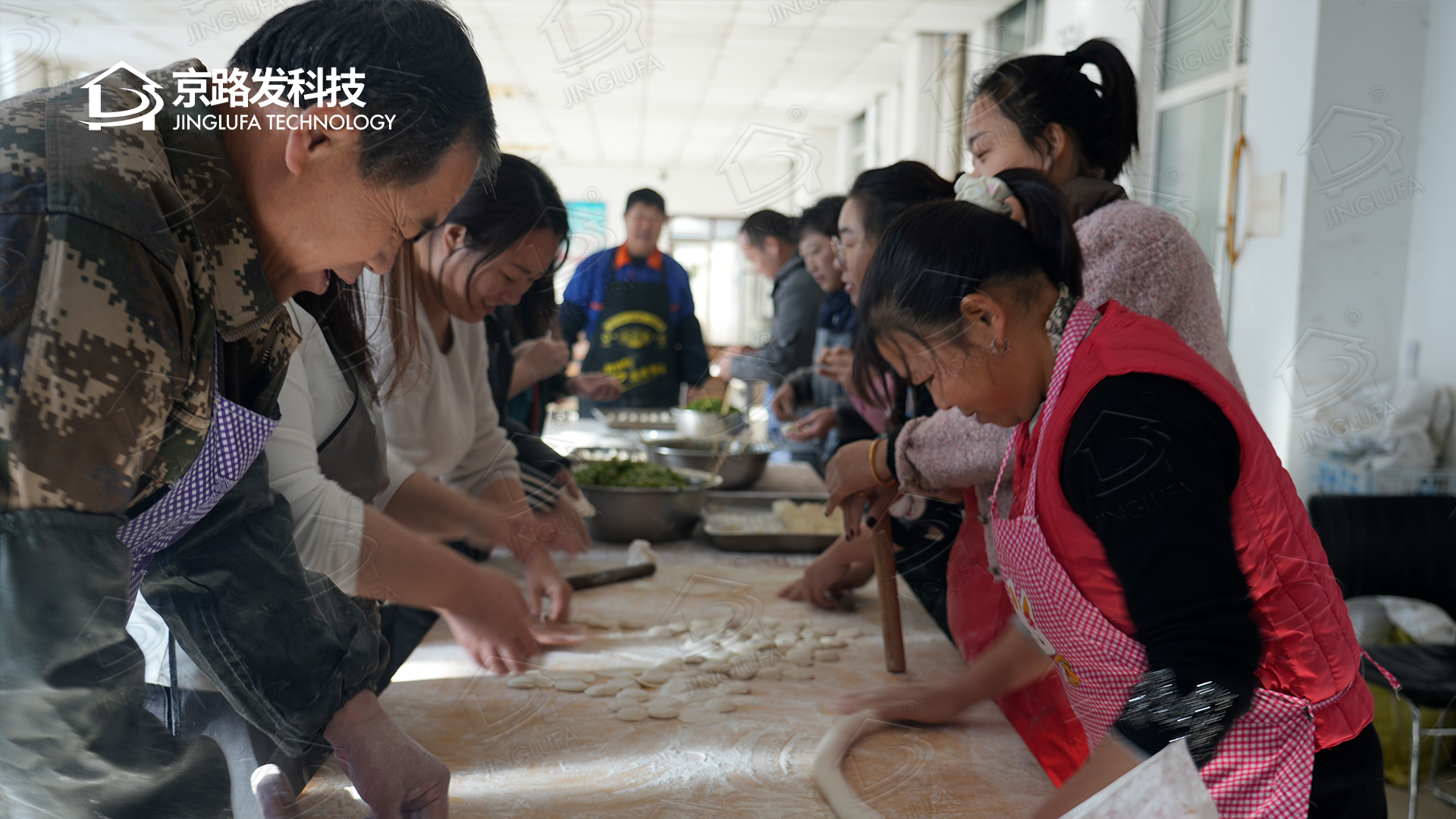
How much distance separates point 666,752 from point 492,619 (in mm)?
253

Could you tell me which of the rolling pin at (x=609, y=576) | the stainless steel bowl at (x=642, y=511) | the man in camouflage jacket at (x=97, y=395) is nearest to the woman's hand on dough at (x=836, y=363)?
the stainless steel bowl at (x=642, y=511)

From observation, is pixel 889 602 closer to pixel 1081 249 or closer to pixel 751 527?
pixel 1081 249

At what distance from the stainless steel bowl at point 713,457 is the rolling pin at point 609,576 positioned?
587 millimetres

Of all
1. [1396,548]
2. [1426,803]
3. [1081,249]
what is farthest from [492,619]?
[1426,803]

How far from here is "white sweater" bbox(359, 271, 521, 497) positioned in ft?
3.59

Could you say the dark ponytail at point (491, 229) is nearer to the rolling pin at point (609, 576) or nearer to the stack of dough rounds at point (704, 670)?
the stack of dough rounds at point (704, 670)

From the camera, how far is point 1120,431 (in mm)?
597

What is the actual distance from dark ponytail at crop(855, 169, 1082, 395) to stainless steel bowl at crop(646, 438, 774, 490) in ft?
4.20

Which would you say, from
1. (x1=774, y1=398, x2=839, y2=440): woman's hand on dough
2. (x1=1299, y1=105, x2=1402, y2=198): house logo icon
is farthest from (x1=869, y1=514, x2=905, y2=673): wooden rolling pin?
(x1=1299, y1=105, x2=1402, y2=198): house logo icon

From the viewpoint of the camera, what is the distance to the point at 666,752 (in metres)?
0.81

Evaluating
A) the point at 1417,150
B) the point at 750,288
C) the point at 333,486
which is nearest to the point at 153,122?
the point at 333,486

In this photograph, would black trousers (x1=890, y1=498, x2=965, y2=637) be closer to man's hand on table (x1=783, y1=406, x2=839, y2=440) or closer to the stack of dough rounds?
the stack of dough rounds

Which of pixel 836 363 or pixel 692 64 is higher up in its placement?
pixel 692 64

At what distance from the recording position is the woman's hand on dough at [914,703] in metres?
0.83
